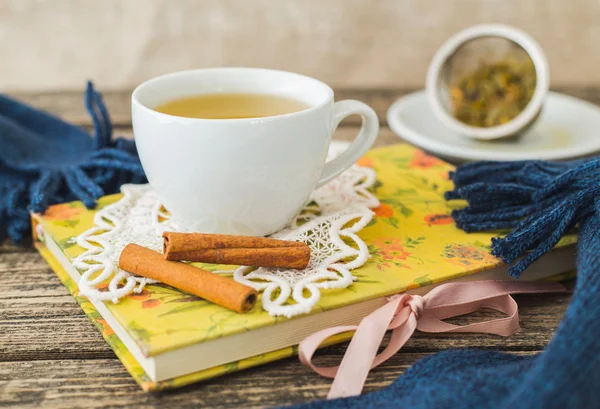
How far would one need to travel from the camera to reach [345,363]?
514 mm

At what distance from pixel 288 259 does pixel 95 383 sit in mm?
185

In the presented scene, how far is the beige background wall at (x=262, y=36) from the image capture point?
1620 millimetres

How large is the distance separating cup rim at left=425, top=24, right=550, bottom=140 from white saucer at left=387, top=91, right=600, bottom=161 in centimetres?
3

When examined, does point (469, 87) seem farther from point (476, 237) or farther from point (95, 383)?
point (95, 383)

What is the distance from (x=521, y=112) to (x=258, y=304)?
675 millimetres

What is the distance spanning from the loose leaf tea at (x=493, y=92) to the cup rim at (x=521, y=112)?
0.05ft

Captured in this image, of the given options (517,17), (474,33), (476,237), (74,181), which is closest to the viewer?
(476,237)

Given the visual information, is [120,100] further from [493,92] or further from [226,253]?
[226,253]

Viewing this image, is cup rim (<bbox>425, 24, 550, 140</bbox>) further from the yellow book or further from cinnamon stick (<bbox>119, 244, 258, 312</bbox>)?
cinnamon stick (<bbox>119, 244, 258, 312</bbox>)

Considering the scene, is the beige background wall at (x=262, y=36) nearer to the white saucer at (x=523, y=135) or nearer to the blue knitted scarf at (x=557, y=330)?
the white saucer at (x=523, y=135)

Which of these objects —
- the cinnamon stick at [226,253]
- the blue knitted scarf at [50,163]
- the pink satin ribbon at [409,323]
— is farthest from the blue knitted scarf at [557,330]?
the blue knitted scarf at [50,163]

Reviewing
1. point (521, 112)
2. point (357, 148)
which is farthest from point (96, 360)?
point (521, 112)

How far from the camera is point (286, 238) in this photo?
2.12 ft

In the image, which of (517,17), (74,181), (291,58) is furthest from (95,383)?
(517,17)
